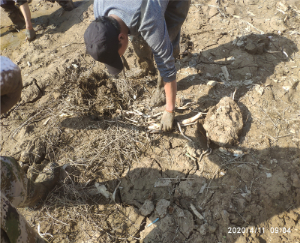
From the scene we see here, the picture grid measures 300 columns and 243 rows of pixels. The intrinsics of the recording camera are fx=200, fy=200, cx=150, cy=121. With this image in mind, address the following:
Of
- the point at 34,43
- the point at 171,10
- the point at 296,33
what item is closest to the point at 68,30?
the point at 34,43

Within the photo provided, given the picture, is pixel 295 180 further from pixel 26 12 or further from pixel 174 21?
pixel 26 12

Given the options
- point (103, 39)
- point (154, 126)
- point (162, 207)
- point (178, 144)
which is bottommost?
point (162, 207)

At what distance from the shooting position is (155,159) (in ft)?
8.68

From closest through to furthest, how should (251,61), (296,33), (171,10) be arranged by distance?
(171,10) → (251,61) → (296,33)

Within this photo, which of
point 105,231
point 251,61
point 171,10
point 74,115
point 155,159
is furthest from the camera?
point 251,61

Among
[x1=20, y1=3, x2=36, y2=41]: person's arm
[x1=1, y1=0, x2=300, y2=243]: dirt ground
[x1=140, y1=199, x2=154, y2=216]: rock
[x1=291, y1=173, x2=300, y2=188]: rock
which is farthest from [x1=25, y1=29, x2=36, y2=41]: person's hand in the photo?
[x1=291, y1=173, x2=300, y2=188]: rock

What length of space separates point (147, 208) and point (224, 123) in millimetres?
1413

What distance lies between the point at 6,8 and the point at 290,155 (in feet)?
21.7

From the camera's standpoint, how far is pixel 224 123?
2.59 m

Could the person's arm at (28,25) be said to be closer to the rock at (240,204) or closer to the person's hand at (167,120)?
the person's hand at (167,120)

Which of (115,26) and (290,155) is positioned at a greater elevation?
(115,26)

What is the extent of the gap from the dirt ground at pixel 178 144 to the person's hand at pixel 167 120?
146 millimetres

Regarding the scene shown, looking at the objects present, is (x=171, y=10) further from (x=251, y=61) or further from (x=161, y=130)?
(x=251, y=61)

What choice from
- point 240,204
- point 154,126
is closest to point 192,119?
point 154,126
